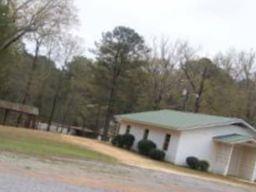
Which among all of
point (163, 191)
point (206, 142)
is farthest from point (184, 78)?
point (163, 191)

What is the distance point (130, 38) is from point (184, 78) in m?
8.06

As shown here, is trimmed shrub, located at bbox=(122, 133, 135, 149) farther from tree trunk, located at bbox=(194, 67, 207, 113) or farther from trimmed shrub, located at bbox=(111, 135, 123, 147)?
tree trunk, located at bbox=(194, 67, 207, 113)

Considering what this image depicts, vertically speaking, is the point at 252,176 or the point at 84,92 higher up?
the point at 84,92

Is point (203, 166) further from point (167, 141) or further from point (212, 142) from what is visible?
point (167, 141)

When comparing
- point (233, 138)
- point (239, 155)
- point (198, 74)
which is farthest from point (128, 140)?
point (198, 74)

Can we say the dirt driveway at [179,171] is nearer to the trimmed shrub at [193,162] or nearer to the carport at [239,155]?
the trimmed shrub at [193,162]

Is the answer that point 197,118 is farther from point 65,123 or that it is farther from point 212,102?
point 65,123

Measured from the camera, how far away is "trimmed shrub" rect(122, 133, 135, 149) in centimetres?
4731

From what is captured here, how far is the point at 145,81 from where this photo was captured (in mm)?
69438

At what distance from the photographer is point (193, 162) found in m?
40.6

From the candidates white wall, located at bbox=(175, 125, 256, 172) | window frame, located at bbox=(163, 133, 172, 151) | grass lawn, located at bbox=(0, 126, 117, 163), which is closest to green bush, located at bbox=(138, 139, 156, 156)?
window frame, located at bbox=(163, 133, 172, 151)

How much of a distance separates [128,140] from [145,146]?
4015 millimetres

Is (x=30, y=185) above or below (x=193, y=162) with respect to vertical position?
below

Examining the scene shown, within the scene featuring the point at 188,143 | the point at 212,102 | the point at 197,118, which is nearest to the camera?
the point at 188,143
